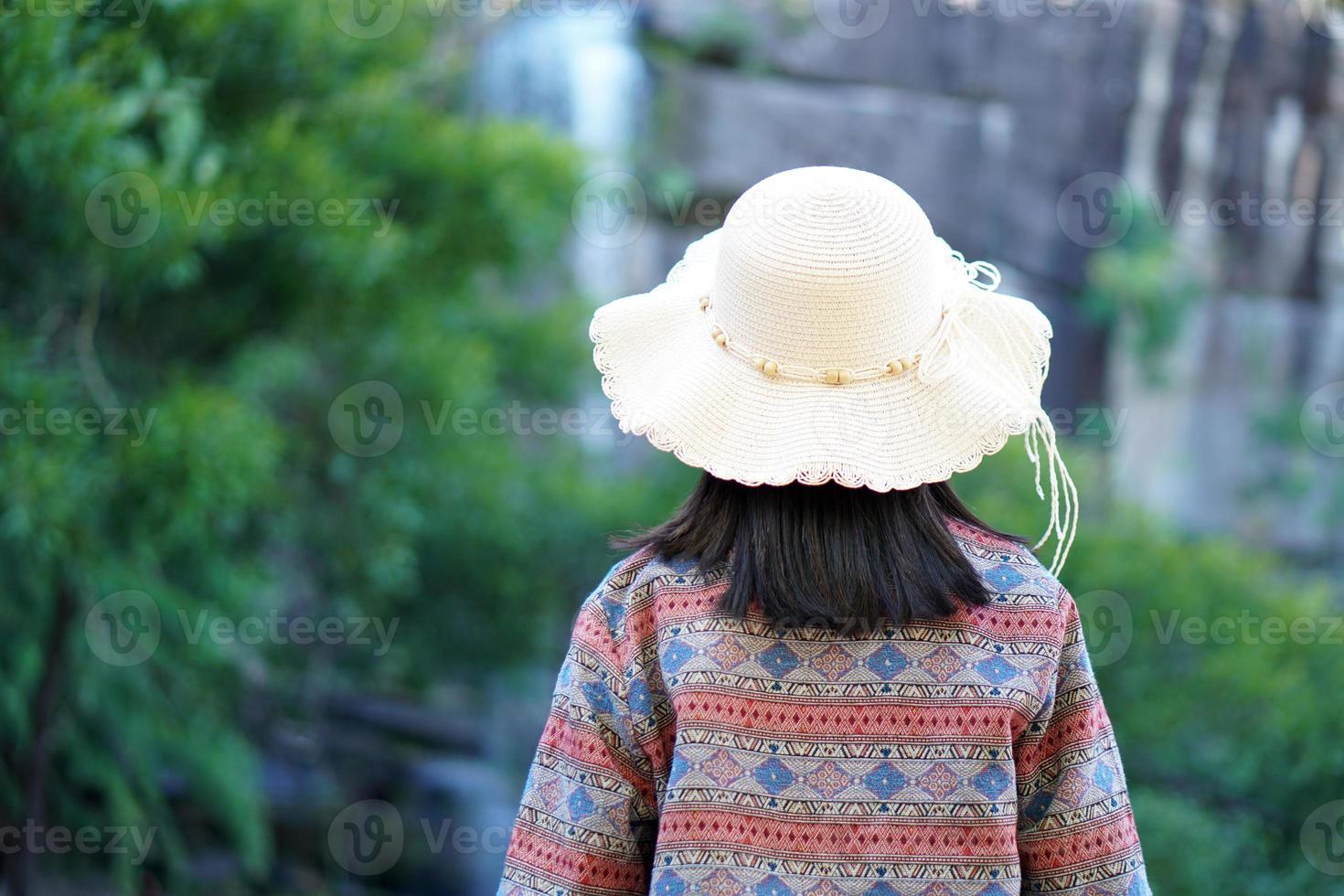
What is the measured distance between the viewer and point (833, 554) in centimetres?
125

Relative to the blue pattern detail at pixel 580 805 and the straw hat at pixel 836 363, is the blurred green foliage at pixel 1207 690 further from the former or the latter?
the blue pattern detail at pixel 580 805

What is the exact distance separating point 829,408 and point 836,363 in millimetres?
47

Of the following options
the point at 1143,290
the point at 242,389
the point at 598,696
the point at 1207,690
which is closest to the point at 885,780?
the point at 598,696

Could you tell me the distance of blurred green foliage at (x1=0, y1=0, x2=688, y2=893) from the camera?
9.52ft

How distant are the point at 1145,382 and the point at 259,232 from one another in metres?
7.04

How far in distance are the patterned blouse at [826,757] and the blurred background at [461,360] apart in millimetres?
1930

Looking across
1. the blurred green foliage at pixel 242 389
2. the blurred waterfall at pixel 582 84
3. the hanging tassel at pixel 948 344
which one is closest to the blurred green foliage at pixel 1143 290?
the blurred waterfall at pixel 582 84

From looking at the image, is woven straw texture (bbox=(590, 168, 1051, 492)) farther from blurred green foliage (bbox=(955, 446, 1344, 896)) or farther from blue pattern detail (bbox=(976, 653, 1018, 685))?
blurred green foliage (bbox=(955, 446, 1344, 896))

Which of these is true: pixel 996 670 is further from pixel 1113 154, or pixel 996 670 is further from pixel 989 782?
pixel 1113 154

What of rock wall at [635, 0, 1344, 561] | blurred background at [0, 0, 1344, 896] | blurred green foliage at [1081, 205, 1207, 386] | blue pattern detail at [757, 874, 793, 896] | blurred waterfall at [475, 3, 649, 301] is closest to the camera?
blue pattern detail at [757, 874, 793, 896]

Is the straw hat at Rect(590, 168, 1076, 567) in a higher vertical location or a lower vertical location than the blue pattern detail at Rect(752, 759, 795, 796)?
higher

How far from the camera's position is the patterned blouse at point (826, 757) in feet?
4.01

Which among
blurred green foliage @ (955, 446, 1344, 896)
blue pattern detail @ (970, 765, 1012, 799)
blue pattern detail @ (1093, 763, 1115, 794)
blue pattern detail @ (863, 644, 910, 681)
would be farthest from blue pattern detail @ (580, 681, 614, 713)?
blurred green foliage @ (955, 446, 1344, 896)

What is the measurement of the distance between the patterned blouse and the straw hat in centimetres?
13
